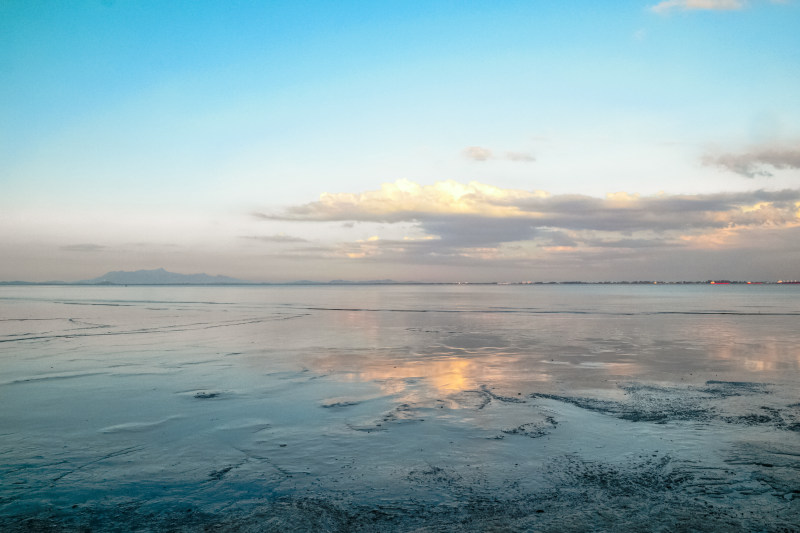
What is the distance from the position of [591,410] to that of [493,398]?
227 cm

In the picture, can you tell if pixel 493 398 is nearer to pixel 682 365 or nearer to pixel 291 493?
pixel 291 493

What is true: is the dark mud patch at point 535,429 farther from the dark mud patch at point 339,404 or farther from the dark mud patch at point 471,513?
the dark mud patch at point 339,404

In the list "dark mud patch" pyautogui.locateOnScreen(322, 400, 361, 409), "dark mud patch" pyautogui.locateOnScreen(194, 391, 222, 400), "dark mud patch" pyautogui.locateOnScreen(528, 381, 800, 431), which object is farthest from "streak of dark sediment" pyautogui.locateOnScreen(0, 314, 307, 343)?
"dark mud patch" pyautogui.locateOnScreen(528, 381, 800, 431)

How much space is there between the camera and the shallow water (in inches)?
243

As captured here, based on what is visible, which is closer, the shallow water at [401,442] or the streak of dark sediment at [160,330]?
the shallow water at [401,442]

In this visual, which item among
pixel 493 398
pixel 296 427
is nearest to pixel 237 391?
pixel 296 427

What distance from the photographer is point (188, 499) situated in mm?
6594

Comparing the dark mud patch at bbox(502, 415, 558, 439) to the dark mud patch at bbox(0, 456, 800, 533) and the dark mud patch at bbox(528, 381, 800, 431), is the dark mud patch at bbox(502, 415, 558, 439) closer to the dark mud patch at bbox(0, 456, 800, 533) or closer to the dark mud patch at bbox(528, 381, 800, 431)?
the dark mud patch at bbox(528, 381, 800, 431)

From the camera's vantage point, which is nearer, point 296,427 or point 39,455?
point 39,455

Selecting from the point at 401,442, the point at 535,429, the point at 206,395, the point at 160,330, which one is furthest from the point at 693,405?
the point at 160,330

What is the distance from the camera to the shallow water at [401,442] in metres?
6.18

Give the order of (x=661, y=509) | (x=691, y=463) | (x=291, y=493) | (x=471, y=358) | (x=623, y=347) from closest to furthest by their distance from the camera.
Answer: (x=661, y=509), (x=291, y=493), (x=691, y=463), (x=471, y=358), (x=623, y=347)

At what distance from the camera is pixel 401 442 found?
29.1ft

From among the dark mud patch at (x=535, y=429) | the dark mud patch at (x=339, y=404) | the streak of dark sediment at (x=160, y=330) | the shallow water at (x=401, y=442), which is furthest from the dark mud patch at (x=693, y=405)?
the streak of dark sediment at (x=160, y=330)
